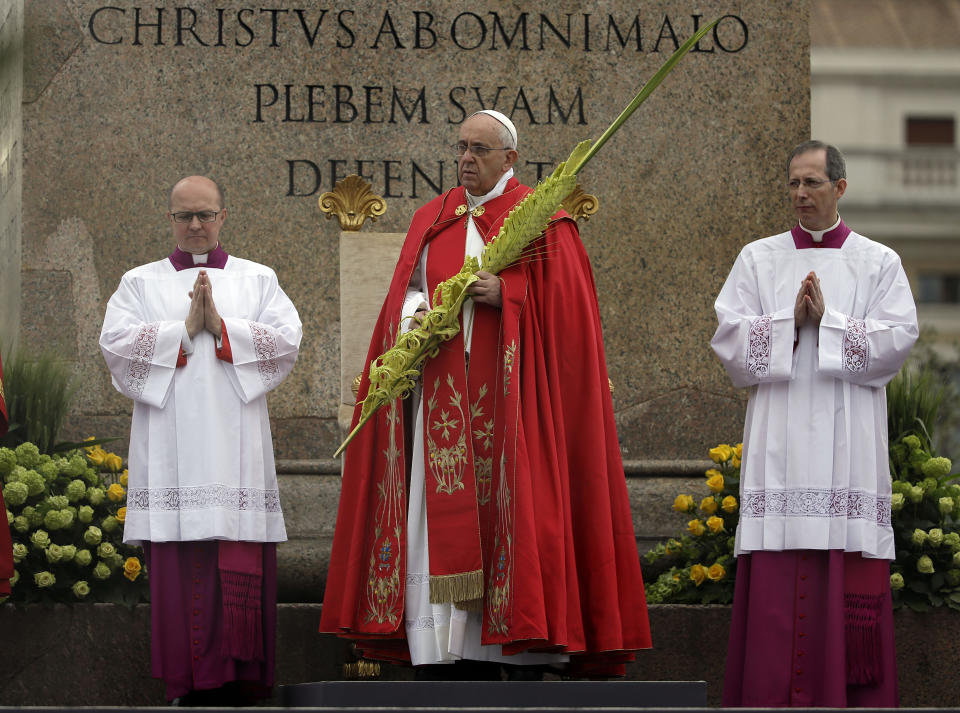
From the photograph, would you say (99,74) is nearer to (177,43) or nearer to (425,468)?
(177,43)

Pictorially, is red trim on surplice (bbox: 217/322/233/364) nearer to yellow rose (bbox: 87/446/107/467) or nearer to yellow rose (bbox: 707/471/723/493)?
yellow rose (bbox: 87/446/107/467)

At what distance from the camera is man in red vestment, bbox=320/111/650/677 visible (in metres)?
6.01

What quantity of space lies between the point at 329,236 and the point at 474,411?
9.25 ft

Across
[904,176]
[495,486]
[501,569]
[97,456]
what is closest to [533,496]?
[495,486]

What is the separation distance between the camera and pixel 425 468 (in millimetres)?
6246

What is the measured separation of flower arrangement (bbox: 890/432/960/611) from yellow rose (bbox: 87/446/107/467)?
11.9 ft

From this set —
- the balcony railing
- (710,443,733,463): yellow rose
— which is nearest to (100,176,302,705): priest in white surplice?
(710,443,733,463): yellow rose

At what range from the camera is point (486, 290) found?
618cm

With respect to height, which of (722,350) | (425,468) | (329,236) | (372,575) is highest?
(329,236)

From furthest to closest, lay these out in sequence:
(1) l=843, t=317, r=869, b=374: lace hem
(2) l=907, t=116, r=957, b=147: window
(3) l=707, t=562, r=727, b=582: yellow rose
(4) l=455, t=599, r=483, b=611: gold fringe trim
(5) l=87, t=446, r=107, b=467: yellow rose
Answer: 1. (2) l=907, t=116, r=957, b=147: window
2. (5) l=87, t=446, r=107, b=467: yellow rose
3. (3) l=707, t=562, r=727, b=582: yellow rose
4. (1) l=843, t=317, r=869, b=374: lace hem
5. (4) l=455, t=599, r=483, b=611: gold fringe trim

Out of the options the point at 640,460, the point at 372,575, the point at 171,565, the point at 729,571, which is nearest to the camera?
the point at 372,575

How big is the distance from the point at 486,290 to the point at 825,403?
4.89 ft

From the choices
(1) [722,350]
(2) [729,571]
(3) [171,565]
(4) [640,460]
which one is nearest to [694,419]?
(4) [640,460]

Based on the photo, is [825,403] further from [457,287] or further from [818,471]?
[457,287]
